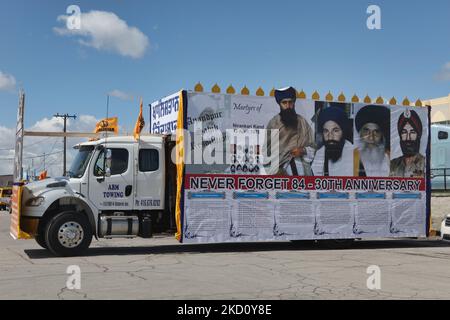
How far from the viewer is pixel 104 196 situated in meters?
12.8

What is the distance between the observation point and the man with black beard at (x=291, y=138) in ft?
45.8

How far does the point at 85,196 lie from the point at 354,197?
680 cm

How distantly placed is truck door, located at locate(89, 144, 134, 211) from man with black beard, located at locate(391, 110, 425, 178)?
7035 millimetres

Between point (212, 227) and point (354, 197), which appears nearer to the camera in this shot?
point (212, 227)

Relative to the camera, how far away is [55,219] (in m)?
12.1

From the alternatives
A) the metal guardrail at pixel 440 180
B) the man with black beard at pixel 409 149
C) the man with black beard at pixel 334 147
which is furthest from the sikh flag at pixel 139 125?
the metal guardrail at pixel 440 180

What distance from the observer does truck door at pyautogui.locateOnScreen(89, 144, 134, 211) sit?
1274 cm

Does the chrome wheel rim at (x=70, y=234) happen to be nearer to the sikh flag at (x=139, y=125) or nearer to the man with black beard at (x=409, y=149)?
the sikh flag at (x=139, y=125)

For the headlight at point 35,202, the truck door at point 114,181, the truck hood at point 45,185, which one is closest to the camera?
the headlight at point 35,202

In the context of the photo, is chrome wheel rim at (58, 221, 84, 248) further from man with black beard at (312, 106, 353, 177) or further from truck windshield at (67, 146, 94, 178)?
man with black beard at (312, 106, 353, 177)

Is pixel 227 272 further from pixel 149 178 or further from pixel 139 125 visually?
pixel 139 125
